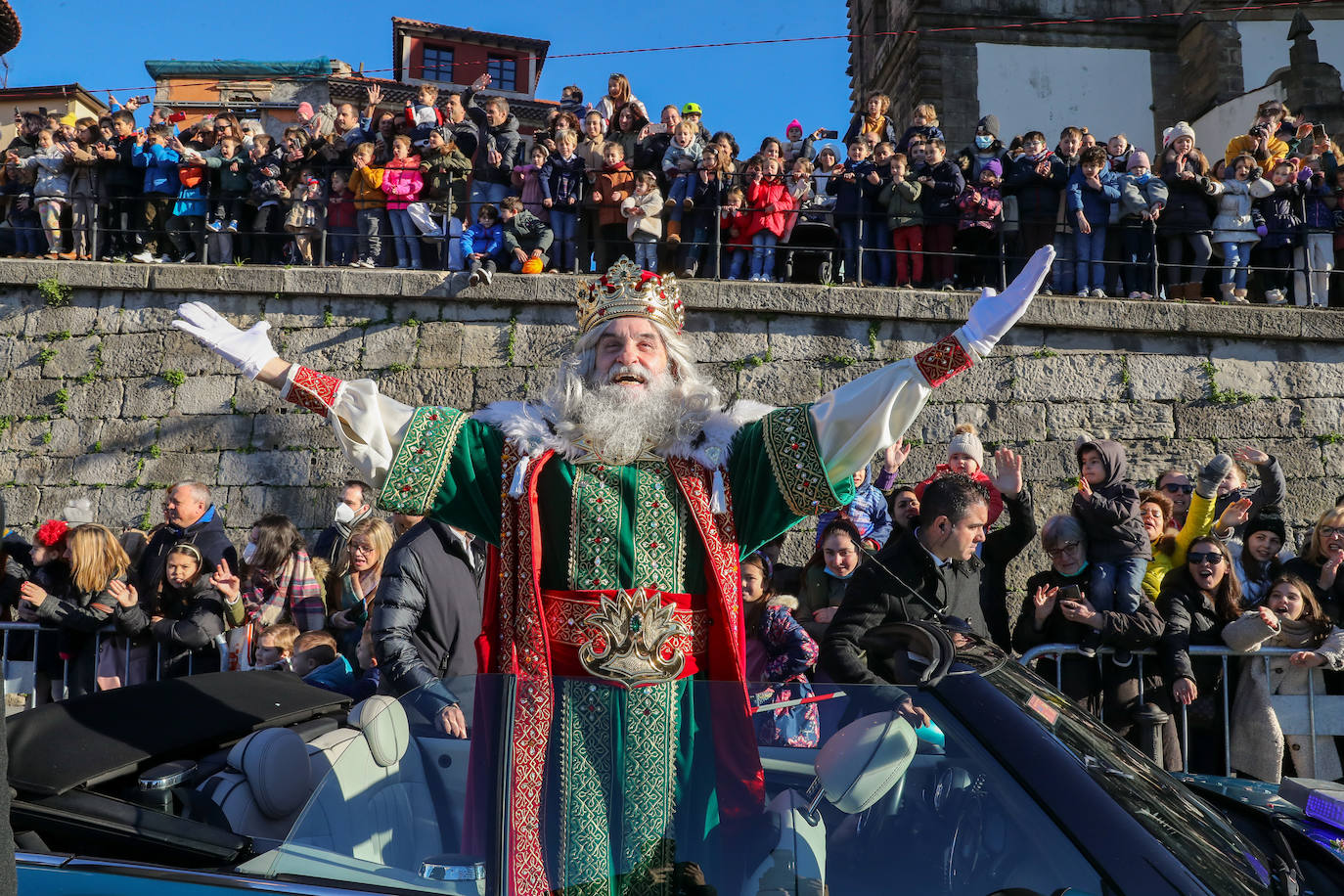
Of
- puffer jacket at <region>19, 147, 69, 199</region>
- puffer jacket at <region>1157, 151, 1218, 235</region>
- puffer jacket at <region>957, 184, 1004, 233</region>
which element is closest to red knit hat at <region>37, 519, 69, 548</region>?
puffer jacket at <region>19, 147, 69, 199</region>

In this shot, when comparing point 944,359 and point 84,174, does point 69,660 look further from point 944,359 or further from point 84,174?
point 84,174

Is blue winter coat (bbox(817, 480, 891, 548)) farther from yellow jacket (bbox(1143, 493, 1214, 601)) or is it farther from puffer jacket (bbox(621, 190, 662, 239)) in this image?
puffer jacket (bbox(621, 190, 662, 239))

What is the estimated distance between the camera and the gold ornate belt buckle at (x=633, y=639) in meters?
2.79

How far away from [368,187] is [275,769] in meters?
8.03

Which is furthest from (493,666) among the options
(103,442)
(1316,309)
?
(1316,309)

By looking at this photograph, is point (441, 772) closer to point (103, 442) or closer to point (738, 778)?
point (738, 778)

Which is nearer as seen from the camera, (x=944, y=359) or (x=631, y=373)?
(x=944, y=359)

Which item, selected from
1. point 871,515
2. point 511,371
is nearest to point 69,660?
point 871,515

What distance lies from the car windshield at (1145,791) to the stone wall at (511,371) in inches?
270

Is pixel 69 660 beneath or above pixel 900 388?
beneath

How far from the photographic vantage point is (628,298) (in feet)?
11.2

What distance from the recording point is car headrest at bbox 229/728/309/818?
2.61 m

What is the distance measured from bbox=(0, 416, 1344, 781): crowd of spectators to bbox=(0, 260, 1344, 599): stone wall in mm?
2775

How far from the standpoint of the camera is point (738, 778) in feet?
6.81
